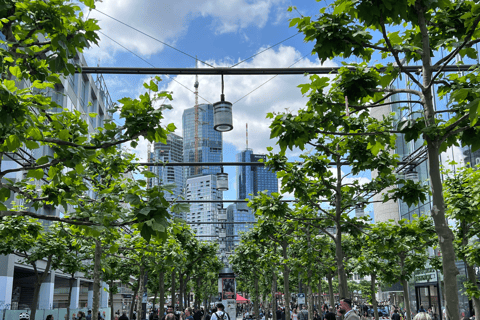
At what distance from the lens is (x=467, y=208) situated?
1462 centimetres

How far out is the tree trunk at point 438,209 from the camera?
21.4 ft

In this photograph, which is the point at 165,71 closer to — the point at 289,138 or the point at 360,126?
the point at 289,138

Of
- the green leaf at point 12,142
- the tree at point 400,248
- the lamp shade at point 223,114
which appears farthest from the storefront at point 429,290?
the green leaf at point 12,142

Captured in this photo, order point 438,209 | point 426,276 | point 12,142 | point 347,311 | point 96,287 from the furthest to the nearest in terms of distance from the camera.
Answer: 1. point 426,276
2. point 96,287
3. point 347,311
4. point 438,209
5. point 12,142

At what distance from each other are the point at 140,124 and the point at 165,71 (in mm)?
3352

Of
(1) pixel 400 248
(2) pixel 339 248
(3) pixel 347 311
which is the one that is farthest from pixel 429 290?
(3) pixel 347 311

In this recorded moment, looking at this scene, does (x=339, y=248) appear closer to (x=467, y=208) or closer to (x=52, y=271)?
(x=467, y=208)

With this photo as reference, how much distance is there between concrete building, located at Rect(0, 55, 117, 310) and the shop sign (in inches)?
1132

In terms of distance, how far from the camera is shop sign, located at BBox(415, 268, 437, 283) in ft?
122

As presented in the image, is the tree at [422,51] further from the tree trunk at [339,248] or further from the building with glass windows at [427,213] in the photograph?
the building with glass windows at [427,213]

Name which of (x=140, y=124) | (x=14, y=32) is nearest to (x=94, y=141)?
(x=140, y=124)

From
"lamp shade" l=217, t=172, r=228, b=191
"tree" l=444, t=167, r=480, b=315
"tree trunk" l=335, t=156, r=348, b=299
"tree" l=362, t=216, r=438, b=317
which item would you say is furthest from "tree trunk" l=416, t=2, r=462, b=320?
"lamp shade" l=217, t=172, r=228, b=191

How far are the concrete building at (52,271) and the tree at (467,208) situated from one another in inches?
476

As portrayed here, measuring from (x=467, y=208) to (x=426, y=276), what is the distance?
87.8ft
